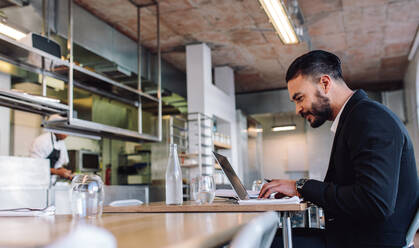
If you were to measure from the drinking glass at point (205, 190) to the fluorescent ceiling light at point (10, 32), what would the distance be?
265 cm

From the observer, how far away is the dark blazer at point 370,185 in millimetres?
1471

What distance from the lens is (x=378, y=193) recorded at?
1460 millimetres

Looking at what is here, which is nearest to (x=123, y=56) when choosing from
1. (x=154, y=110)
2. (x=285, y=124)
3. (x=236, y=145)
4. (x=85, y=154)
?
(x=154, y=110)

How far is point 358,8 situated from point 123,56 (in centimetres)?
329

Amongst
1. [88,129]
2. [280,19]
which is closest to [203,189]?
[280,19]

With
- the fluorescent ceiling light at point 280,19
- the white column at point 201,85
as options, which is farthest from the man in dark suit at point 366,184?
the white column at point 201,85

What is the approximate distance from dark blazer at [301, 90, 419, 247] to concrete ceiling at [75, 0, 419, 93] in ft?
9.65

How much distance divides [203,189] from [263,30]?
4.73 meters

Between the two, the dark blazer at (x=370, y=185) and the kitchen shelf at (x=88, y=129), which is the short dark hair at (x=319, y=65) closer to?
the dark blazer at (x=370, y=185)

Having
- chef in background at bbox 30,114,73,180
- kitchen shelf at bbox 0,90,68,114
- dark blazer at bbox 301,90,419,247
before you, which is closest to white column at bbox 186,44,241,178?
chef in background at bbox 30,114,73,180

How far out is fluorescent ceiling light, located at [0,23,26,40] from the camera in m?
3.70

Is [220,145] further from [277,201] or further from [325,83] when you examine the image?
[277,201]

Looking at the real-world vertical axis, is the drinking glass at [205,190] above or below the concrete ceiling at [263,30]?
below

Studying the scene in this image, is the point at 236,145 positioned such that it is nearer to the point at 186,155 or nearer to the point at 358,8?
the point at 186,155
